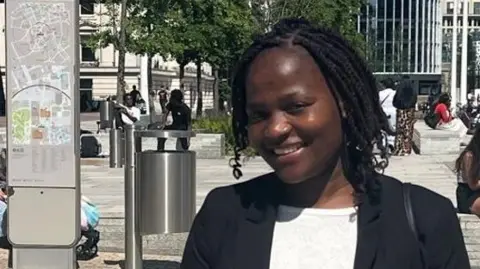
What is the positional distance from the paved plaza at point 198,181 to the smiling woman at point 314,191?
6.55 m

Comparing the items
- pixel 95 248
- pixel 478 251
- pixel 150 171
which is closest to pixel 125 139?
pixel 150 171

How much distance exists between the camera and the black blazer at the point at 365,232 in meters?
2.05

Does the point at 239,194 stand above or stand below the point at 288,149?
below

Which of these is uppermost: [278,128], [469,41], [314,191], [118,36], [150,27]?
[469,41]

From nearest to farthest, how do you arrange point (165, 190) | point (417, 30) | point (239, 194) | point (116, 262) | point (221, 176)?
1. point (239, 194)
2. point (165, 190)
3. point (116, 262)
4. point (221, 176)
5. point (417, 30)

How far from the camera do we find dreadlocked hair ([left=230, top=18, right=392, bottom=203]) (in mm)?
2150

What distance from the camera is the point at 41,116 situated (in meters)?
6.96

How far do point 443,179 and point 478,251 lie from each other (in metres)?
7.46

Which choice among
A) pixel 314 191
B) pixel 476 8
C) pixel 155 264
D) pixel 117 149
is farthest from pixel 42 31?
pixel 476 8

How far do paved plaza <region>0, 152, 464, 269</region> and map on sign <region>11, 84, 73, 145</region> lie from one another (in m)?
2.18

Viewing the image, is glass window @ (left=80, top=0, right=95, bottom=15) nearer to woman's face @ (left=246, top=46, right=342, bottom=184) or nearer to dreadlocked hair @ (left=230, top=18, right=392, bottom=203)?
dreadlocked hair @ (left=230, top=18, right=392, bottom=203)

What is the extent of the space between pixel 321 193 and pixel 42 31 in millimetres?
5064

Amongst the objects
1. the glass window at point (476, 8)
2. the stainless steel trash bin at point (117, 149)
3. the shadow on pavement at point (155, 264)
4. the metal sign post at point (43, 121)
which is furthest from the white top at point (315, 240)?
the glass window at point (476, 8)

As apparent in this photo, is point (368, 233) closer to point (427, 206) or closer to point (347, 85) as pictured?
point (427, 206)
